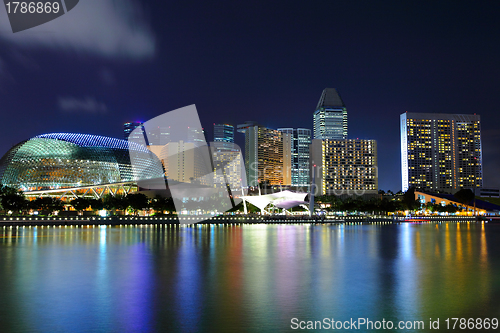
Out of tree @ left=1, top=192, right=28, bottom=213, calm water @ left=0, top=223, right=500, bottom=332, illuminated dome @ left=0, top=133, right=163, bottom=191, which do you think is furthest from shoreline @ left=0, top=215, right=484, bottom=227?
calm water @ left=0, top=223, right=500, bottom=332

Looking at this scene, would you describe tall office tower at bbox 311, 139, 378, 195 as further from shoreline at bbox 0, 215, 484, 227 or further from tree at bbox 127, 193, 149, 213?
tree at bbox 127, 193, 149, 213

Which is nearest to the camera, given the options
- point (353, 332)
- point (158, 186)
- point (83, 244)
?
point (353, 332)

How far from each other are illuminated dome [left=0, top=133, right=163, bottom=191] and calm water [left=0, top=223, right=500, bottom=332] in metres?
64.2

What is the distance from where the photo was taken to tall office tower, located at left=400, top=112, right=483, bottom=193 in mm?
169500

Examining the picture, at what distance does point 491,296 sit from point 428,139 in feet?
551

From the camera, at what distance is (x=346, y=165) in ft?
559

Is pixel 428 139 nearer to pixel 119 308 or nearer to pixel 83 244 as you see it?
pixel 83 244

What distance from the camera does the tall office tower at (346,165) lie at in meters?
170

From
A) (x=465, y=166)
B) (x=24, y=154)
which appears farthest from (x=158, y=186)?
(x=465, y=166)

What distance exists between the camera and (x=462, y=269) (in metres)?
20.3

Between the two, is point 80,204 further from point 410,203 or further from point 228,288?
point 410,203

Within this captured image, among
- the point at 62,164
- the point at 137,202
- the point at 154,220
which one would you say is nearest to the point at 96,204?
the point at 137,202

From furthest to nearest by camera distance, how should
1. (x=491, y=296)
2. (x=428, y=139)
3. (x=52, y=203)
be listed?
(x=428, y=139)
(x=52, y=203)
(x=491, y=296)

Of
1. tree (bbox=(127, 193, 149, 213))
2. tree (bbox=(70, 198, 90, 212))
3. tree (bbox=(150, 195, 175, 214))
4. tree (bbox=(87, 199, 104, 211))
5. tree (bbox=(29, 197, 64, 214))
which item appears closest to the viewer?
tree (bbox=(29, 197, 64, 214))
